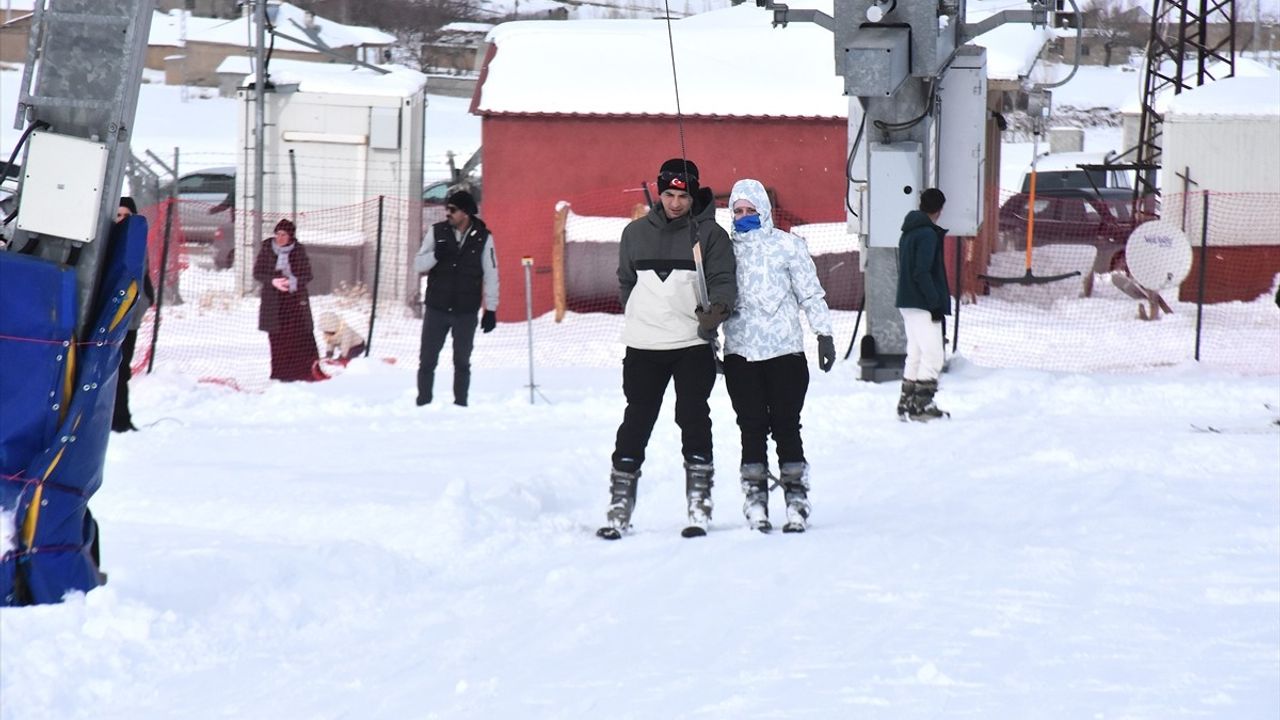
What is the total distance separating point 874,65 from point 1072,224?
34.4 ft

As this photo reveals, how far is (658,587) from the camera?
6266 millimetres

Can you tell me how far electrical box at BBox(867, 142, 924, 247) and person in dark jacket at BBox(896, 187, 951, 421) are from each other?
3.54ft

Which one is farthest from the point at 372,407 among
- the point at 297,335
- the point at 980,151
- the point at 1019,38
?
the point at 1019,38

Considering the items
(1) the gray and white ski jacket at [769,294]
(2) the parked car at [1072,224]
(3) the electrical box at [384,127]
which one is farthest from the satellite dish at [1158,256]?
(1) the gray and white ski jacket at [769,294]

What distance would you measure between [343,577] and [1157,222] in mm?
13895

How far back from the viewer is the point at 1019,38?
72.0ft

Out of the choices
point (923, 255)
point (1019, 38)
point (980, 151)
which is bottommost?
point (923, 255)

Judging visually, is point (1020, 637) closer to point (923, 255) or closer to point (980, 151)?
point (923, 255)

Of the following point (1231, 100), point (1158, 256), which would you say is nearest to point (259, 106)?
point (1158, 256)

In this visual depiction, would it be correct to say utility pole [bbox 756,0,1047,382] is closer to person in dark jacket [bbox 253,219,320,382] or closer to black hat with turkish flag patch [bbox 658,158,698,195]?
person in dark jacket [bbox 253,219,320,382]

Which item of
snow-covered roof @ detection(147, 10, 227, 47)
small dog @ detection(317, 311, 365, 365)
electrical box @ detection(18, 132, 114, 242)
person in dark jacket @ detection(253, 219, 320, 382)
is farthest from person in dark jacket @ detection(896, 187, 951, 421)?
snow-covered roof @ detection(147, 10, 227, 47)

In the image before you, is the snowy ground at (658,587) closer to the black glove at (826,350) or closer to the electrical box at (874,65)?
the black glove at (826,350)

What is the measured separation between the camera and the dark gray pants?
39.5 ft

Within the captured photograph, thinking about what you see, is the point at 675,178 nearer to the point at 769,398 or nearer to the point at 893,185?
the point at 769,398
